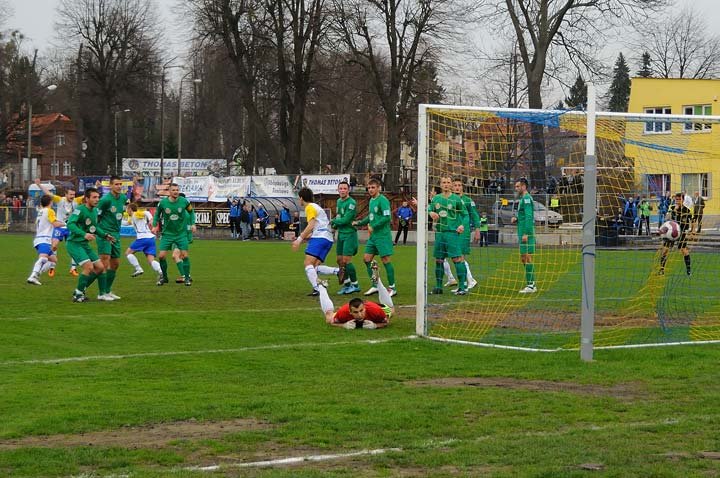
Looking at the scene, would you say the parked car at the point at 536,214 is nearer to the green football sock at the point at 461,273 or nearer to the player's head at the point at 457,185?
the player's head at the point at 457,185

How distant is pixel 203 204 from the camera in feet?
173

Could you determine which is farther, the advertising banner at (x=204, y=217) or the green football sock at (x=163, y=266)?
the advertising banner at (x=204, y=217)

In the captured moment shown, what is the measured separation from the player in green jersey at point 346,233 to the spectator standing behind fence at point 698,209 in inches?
226

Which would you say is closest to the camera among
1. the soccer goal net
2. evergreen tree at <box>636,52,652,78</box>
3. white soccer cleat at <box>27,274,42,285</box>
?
the soccer goal net

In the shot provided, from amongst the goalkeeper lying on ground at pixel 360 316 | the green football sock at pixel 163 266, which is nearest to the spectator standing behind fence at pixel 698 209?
the goalkeeper lying on ground at pixel 360 316

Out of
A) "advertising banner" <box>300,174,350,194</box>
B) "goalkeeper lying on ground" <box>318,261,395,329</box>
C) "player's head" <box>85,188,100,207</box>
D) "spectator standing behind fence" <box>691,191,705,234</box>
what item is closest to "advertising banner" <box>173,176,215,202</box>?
"advertising banner" <box>300,174,350,194</box>

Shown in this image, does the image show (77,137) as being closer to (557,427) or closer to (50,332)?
(50,332)

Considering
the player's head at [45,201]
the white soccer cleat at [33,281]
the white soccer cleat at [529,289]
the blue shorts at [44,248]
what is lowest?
the white soccer cleat at [33,281]

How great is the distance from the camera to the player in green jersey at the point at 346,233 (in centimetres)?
1778

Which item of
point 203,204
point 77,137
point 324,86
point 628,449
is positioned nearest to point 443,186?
point 628,449

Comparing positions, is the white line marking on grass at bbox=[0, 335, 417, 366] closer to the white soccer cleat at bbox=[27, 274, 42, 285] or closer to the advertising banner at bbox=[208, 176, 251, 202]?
the white soccer cleat at bbox=[27, 274, 42, 285]

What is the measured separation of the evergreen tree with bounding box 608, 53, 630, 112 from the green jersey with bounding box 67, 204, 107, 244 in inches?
2748

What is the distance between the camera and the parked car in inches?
614

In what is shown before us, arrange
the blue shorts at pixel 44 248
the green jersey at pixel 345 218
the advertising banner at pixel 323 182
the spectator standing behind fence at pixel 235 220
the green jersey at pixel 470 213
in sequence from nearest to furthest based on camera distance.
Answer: the green jersey at pixel 345 218
the green jersey at pixel 470 213
the blue shorts at pixel 44 248
the spectator standing behind fence at pixel 235 220
the advertising banner at pixel 323 182
